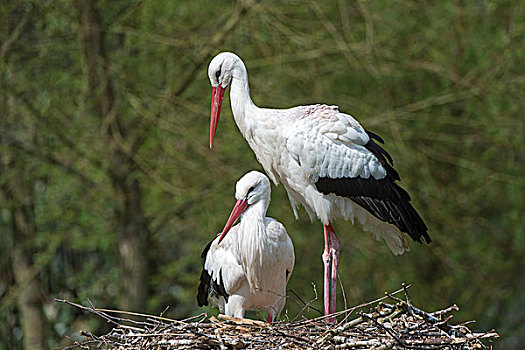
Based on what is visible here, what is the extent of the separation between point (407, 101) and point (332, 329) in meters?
4.81

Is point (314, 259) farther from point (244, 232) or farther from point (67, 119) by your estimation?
point (244, 232)

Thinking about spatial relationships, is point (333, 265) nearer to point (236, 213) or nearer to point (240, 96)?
point (236, 213)

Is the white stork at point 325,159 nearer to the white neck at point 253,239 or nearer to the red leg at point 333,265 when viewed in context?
the red leg at point 333,265

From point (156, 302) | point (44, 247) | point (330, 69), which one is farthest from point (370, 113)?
point (44, 247)

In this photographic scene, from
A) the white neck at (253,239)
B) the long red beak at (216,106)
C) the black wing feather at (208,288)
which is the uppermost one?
the long red beak at (216,106)

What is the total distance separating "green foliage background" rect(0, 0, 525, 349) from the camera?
23.2 feet

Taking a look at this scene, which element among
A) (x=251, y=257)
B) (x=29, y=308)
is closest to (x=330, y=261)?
(x=251, y=257)

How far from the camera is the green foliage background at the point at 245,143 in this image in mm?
7078

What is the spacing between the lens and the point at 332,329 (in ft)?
11.1

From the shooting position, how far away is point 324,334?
11.4ft

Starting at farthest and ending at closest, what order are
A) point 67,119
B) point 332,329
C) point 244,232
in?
1. point 67,119
2. point 244,232
3. point 332,329

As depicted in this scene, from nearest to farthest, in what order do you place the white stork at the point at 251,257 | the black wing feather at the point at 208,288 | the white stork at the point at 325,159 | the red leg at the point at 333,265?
the white stork at the point at 325,159
the red leg at the point at 333,265
the white stork at the point at 251,257
the black wing feather at the point at 208,288

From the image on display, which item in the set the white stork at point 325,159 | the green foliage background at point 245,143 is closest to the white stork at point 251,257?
the white stork at point 325,159

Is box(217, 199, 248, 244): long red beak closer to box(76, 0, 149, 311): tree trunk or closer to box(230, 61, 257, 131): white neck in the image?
box(230, 61, 257, 131): white neck
